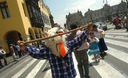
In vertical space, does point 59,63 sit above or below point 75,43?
below

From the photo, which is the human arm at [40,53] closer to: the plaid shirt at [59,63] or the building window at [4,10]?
the plaid shirt at [59,63]

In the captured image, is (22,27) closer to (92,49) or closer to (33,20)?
(33,20)

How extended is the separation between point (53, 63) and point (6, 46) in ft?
61.5

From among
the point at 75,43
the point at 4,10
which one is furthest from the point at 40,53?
the point at 4,10

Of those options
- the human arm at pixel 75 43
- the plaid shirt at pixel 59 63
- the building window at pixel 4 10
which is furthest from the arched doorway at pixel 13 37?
the human arm at pixel 75 43

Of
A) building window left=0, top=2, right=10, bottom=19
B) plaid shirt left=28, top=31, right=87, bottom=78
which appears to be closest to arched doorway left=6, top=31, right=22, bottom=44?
building window left=0, top=2, right=10, bottom=19

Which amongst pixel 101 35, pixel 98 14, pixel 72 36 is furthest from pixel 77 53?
pixel 98 14

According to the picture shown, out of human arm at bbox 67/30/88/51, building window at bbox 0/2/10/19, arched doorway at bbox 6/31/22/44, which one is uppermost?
building window at bbox 0/2/10/19

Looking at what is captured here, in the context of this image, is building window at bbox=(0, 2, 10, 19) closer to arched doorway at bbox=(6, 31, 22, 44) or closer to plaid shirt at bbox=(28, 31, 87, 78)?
arched doorway at bbox=(6, 31, 22, 44)

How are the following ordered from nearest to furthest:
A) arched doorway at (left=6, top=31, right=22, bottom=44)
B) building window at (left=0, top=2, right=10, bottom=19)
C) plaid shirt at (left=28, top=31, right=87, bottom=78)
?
1. plaid shirt at (left=28, top=31, right=87, bottom=78)
2. building window at (left=0, top=2, right=10, bottom=19)
3. arched doorway at (left=6, top=31, right=22, bottom=44)

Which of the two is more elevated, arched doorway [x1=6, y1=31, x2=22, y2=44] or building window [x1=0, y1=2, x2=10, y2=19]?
building window [x1=0, y1=2, x2=10, y2=19]

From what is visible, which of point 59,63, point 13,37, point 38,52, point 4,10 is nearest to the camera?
point 59,63

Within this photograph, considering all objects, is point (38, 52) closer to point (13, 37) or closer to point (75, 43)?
point (75, 43)

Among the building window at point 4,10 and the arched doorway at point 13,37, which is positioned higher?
the building window at point 4,10
